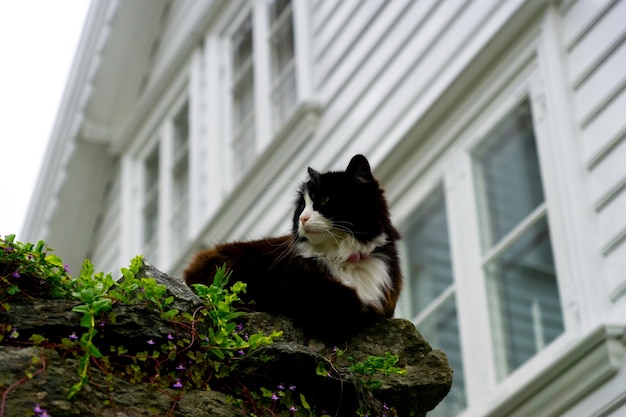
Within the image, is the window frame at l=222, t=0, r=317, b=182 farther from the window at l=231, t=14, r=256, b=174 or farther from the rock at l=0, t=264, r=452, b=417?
the rock at l=0, t=264, r=452, b=417

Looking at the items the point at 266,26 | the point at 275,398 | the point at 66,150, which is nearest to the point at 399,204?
the point at 266,26

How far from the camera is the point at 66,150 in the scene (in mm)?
11797

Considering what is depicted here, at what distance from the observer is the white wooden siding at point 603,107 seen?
5012mm

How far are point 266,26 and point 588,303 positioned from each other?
4.92m

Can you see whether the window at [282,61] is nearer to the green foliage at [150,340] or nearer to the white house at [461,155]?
the white house at [461,155]

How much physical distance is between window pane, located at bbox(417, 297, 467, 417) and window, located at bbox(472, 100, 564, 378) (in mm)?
381

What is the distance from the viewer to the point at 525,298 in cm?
570

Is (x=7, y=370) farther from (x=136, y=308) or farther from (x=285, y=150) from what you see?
(x=285, y=150)

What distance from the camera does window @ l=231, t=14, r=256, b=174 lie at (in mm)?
9328

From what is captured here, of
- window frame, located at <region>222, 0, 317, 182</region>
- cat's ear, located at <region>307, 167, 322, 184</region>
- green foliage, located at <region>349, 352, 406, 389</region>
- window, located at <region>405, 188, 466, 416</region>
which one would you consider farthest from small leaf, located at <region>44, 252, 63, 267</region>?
window frame, located at <region>222, 0, 317, 182</region>

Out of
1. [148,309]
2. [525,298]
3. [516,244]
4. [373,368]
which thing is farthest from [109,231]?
[148,309]

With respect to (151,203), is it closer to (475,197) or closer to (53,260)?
(475,197)

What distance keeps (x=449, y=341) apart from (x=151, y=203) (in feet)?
18.0

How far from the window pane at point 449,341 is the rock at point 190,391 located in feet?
9.14
